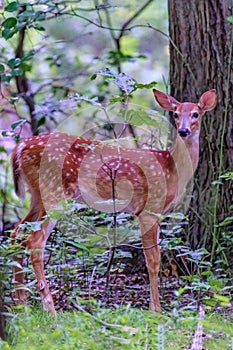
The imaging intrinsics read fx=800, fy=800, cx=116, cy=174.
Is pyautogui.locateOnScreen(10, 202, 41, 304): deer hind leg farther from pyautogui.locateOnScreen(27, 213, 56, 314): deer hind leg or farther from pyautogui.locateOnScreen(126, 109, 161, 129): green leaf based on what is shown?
pyautogui.locateOnScreen(126, 109, 161, 129): green leaf

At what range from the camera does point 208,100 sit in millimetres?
4641

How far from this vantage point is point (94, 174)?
473 centimetres

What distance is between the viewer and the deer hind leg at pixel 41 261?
161 inches

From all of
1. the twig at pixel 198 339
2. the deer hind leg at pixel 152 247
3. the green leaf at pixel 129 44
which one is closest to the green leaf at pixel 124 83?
the deer hind leg at pixel 152 247

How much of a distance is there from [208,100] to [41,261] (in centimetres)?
134

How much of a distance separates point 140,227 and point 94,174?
42cm

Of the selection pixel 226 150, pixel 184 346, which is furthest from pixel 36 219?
pixel 184 346

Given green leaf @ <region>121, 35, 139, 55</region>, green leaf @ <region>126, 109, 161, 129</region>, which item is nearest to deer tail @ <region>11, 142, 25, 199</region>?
green leaf @ <region>126, 109, 161, 129</region>

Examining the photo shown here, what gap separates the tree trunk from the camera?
4.94 meters

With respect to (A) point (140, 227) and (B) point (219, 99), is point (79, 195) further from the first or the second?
(B) point (219, 99)

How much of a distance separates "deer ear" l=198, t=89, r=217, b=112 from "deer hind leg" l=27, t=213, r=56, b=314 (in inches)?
43.4

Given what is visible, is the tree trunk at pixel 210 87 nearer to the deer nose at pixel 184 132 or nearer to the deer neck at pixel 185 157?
the deer neck at pixel 185 157

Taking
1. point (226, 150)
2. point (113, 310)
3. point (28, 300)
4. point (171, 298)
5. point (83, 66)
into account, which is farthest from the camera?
point (83, 66)

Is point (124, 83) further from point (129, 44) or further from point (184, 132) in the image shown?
point (129, 44)
